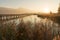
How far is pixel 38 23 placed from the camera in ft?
6.43

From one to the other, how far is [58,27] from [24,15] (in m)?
0.50

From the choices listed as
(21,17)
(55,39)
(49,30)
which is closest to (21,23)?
(21,17)

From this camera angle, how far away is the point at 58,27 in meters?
2.02

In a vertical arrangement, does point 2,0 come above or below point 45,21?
above

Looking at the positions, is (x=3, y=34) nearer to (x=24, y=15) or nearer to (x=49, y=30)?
(x=24, y=15)

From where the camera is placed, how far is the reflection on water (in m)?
1.87

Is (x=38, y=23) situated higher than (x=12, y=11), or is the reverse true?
(x=12, y=11)

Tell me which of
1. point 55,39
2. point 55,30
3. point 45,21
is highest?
point 45,21

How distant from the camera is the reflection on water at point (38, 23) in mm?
1871

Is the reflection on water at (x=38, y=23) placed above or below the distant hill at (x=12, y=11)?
below

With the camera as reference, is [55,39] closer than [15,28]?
No

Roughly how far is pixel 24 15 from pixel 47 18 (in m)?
0.32

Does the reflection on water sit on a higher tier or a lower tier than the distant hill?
lower

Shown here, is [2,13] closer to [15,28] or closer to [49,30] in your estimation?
[15,28]
